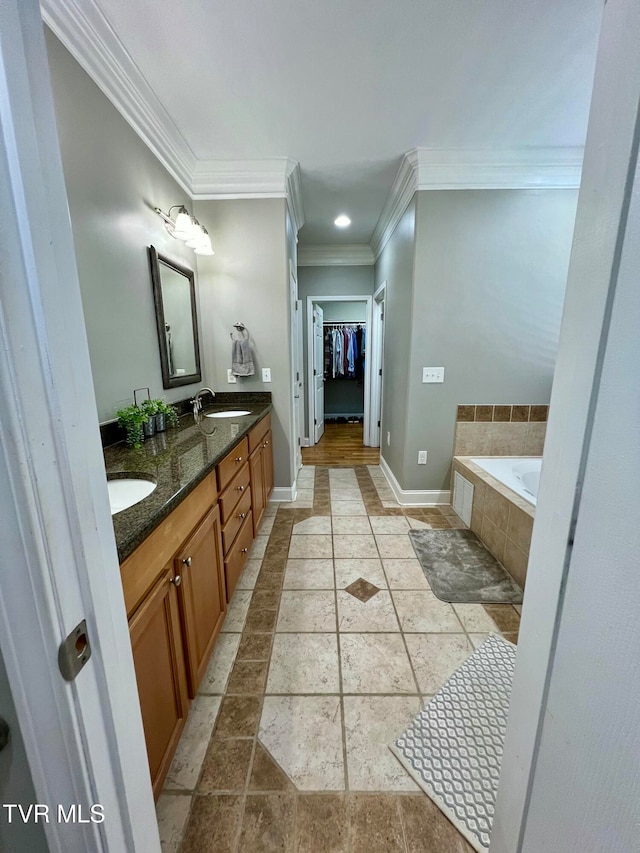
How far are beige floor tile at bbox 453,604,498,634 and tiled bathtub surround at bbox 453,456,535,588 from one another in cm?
35

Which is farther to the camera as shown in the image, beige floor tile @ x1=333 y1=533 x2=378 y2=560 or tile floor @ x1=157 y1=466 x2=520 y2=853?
beige floor tile @ x1=333 y1=533 x2=378 y2=560

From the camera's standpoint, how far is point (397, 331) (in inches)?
119

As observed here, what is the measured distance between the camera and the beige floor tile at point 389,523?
244 cm

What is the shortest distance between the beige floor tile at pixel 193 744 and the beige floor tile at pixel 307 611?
0.42m

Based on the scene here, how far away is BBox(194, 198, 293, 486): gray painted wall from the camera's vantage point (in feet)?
8.20

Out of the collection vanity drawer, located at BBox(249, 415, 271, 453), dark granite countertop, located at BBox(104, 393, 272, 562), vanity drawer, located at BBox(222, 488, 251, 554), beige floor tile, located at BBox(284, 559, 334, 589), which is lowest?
beige floor tile, located at BBox(284, 559, 334, 589)

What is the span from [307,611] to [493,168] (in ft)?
10.4

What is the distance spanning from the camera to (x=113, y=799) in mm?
472

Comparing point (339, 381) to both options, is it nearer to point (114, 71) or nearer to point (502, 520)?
point (502, 520)

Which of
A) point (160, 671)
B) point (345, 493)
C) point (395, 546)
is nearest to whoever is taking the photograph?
→ point (160, 671)

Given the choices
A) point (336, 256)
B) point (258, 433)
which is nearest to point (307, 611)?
point (258, 433)

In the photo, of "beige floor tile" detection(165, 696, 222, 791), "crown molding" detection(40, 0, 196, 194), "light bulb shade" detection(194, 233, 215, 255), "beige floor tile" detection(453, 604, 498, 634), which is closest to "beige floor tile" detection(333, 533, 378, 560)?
"beige floor tile" detection(453, 604, 498, 634)

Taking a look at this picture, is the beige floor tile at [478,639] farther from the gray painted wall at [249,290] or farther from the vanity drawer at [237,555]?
the gray painted wall at [249,290]

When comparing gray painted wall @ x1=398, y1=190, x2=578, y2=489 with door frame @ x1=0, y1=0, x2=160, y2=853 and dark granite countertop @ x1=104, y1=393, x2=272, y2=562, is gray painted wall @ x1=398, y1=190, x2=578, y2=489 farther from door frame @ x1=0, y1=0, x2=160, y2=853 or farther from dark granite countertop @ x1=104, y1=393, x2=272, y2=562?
door frame @ x1=0, y1=0, x2=160, y2=853
